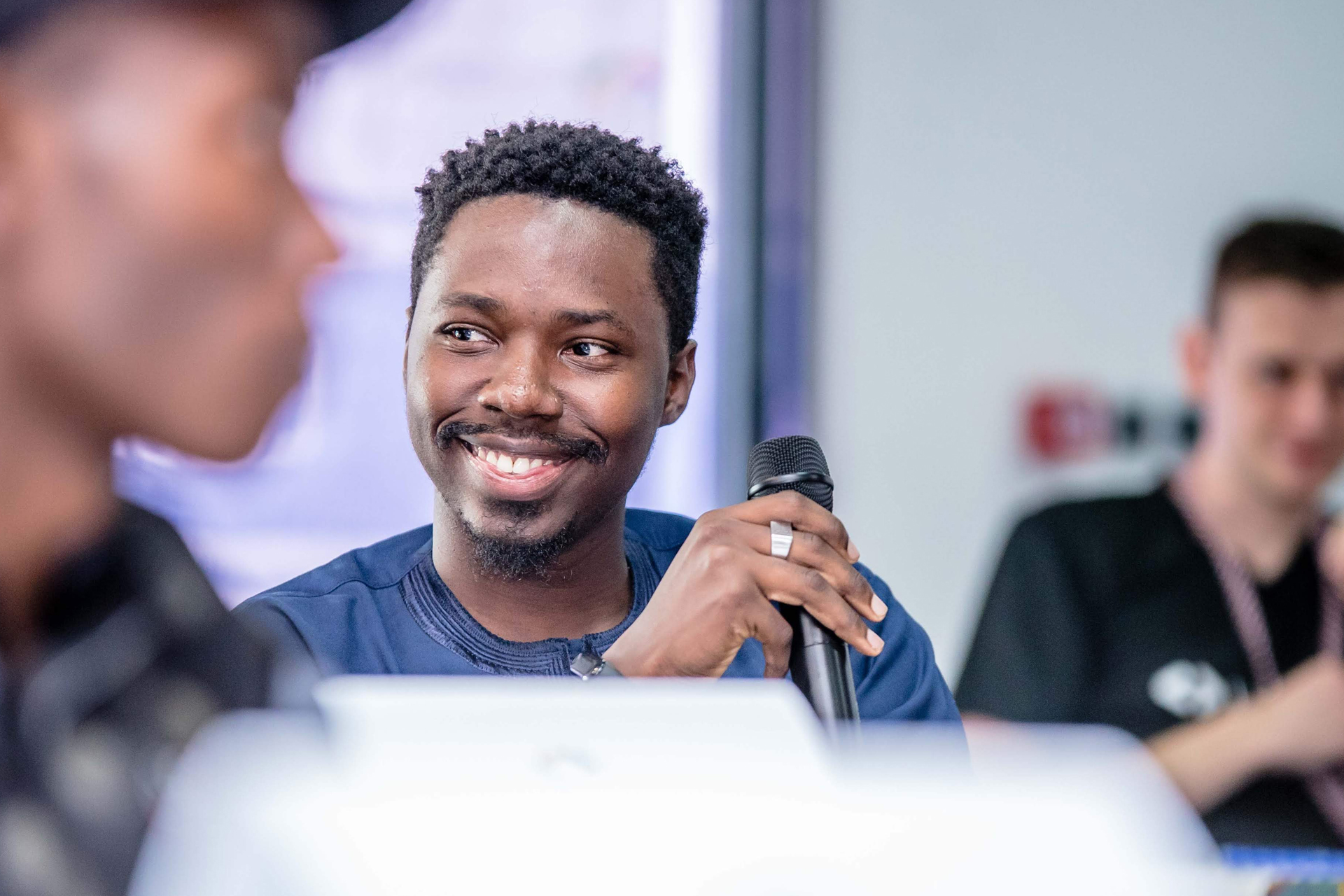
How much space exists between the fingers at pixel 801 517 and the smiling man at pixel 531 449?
20 centimetres

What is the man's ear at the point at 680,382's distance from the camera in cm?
118

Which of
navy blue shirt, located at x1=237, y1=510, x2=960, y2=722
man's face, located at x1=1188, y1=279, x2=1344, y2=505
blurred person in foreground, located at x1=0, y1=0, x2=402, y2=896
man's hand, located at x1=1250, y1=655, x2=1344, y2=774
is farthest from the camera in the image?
man's face, located at x1=1188, y1=279, x2=1344, y2=505

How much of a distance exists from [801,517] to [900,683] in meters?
0.28

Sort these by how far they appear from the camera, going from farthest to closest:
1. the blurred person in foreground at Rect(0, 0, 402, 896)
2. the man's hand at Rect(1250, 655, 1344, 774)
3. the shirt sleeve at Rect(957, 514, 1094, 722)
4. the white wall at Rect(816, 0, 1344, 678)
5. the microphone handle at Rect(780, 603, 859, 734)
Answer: the white wall at Rect(816, 0, 1344, 678), the shirt sleeve at Rect(957, 514, 1094, 722), the man's hand at Rect(1250, 655, 1344, 774), the microphone handle at Rect(780, 603, 859, 734), the blurred person in foreground at Rect(0, 0, 402, 896)

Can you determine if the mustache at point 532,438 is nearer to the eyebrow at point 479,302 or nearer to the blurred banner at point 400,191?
the eyebrow at point 479,302

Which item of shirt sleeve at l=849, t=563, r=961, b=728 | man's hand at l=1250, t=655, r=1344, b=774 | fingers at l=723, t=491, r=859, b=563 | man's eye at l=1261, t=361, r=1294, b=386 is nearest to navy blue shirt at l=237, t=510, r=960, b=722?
shirt sleeve at l=849, t=563, r=961, b=728

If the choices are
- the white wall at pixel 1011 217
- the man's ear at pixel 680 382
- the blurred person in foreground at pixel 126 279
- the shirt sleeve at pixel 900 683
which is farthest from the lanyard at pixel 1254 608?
the blurred person in foreground at pixel 126 279

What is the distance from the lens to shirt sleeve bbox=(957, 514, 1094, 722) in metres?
1.69

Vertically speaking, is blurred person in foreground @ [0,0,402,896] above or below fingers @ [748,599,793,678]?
above

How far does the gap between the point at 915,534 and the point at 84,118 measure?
1644mm

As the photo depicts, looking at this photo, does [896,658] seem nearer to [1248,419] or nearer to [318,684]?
A: [318,684]

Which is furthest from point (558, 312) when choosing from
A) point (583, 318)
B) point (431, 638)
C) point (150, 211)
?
point (150, 211)

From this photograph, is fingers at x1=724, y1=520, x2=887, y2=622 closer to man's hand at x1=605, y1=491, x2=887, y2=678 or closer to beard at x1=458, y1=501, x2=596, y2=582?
man's hand at x1=605, y1=491, x2=887, y2=678

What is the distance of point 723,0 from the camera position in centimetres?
194
